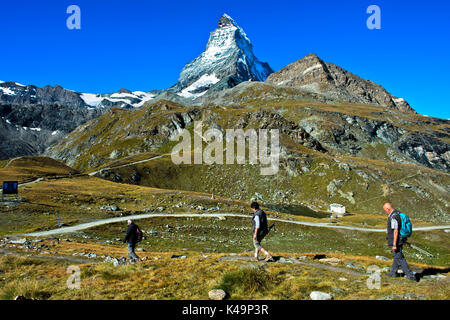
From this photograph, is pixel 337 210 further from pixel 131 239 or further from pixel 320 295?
pixel 320 295

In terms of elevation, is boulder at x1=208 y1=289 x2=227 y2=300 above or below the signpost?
below

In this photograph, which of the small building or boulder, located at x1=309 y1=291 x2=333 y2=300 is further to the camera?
the small building

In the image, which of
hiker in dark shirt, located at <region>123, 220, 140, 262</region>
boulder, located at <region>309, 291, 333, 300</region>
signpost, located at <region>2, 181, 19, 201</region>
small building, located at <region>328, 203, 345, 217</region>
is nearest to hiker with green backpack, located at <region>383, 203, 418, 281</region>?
boulder, located at <region>309, 291, 333, 300</region>

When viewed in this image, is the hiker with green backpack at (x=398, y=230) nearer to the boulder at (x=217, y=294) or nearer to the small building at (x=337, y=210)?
the boulder at (x=217, y=294)

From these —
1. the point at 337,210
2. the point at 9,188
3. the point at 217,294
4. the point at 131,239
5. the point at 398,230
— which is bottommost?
the point at 337,210

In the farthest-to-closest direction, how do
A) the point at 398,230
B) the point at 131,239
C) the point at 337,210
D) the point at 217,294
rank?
the point at 337,210 → the point at 131,239 → the point at 398,230 → the point at 217,294

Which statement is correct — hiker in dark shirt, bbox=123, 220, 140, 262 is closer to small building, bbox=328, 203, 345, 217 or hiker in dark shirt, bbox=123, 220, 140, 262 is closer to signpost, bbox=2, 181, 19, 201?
signpost, bbox=2, 181, 19, 201

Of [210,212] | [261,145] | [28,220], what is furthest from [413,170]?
[28,220]

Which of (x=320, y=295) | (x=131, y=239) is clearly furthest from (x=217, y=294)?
(x=131, y=239)

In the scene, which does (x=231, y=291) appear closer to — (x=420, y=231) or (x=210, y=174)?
(x=420, y=231)

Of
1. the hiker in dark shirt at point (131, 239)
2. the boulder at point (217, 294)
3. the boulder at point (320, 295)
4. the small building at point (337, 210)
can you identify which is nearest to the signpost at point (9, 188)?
the hiker in dark shirt at point (131, 239)

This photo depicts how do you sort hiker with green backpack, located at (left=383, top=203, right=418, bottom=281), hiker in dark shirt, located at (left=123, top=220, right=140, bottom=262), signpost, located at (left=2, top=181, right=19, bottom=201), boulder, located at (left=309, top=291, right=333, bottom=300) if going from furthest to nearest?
signpost, located at (left=2, top=181, right=19, bottom=201)
hiker in dark shirt, located at (left=123, top=220, right=140, bottom=262)
hiker with green backpack, located at (left=383, top=203, right=418, bottom=281)
boulder, located at (left=309, top=291, right=333, bottom=300)
